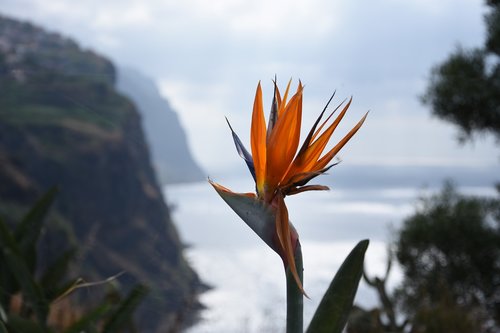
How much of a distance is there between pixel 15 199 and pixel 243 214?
62.5 feet

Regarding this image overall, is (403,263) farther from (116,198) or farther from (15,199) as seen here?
(116,198)

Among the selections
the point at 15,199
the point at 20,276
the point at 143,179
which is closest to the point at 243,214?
the point at 20,276

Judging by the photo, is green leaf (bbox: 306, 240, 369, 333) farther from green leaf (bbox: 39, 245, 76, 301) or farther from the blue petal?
green leaf (bbox: 39, 245, 76, 301)

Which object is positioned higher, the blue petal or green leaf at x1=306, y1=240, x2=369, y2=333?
the blue petal

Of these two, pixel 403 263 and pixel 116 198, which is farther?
pixel 116 198

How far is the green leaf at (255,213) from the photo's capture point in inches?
11.9

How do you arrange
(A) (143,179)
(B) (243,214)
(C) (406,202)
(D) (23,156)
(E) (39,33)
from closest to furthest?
1. (B) (243,214)
2. (C) (406,202)
3. (E) (39,33)
4. (D) (23,156)
5. (A) (143,179)

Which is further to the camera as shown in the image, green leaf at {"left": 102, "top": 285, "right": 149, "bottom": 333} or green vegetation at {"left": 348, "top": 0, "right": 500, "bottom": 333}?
green vegetation at {"left": 348, "top": 0, "right": 500, "bottom": 333}

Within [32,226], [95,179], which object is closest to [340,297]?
[32,226]

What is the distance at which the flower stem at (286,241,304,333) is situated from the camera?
0.30 m

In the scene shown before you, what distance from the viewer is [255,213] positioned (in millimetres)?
307

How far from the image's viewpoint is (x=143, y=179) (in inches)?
1089

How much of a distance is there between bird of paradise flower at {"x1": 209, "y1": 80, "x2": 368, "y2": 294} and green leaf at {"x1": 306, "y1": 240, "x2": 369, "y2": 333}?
5cm

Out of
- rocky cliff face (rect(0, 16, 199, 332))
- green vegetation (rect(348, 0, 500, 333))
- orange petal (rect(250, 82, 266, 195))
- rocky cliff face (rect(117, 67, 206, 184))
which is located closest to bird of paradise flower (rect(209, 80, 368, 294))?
orange petal (rect(250, 82, 266, 195))
